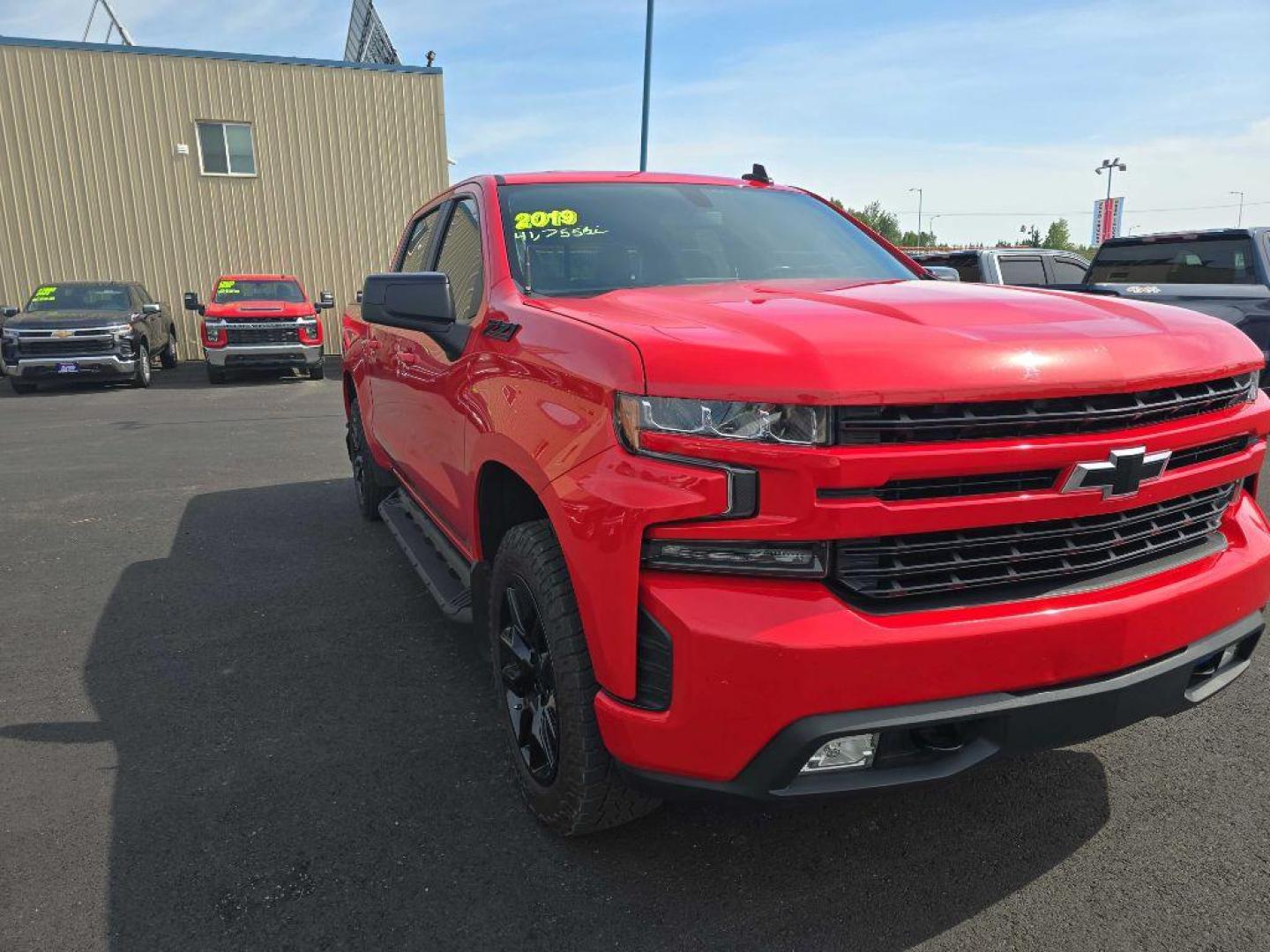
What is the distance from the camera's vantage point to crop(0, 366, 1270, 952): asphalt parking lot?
2.18m

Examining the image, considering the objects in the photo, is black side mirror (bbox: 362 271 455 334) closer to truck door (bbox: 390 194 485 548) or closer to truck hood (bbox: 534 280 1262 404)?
truck door (bbox: 390 194 485 548)

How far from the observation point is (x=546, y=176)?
3.56m

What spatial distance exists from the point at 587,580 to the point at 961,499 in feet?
2.67

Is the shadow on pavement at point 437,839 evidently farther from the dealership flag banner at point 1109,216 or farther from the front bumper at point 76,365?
the dealership flag banner at point 1109,216

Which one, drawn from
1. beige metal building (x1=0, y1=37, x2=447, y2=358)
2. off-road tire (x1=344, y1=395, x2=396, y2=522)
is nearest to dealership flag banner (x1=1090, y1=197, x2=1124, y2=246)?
beige metal building (x1=0, y1=37, x2=447, y2=358)

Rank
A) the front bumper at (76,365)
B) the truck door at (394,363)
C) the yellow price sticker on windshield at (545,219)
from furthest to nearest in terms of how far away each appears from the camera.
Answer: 1. the front bumper at (76,365)
2. the truck door at (394,363)
3. the yellow price sticker on windshield at (545,219)

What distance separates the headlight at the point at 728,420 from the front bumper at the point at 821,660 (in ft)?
0.97

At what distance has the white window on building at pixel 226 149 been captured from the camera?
18.5 meters

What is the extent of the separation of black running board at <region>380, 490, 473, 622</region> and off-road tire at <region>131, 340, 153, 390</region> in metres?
11.8

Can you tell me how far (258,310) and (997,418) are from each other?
47.8ft

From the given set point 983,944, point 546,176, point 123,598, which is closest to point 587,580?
point 983,944

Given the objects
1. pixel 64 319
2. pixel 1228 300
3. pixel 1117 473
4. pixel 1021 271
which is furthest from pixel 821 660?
pixel 64 319

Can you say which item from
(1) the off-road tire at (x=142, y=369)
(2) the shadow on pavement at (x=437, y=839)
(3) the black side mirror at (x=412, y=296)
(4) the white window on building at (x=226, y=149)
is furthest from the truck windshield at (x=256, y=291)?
(3) the black side mirror at (x=412, y=296)

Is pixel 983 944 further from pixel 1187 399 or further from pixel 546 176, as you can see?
pixel 546 176
